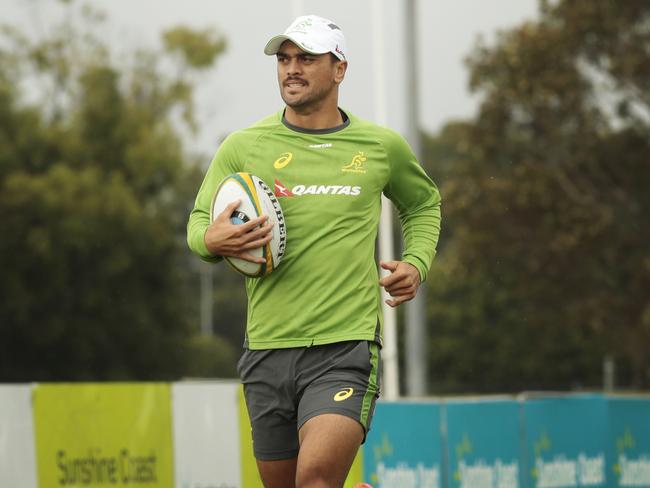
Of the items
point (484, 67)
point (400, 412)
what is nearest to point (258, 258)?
point (400, 412)

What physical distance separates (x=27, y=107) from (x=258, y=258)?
42275 mm

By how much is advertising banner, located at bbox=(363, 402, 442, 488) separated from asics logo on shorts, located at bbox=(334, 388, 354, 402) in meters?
4.80

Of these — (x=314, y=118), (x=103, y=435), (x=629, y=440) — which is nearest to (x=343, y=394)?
(x=314, y=118)

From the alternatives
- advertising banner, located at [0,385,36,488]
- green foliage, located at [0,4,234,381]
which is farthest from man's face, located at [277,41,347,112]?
green foliage, located at [0,4,234,381]

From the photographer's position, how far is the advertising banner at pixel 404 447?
419 inches

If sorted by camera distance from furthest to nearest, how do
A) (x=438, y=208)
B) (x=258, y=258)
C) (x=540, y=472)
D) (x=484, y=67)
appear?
(x=484, y=67)
(x=540, y=472)
(x=438, y=208)
(x=258, y=258)

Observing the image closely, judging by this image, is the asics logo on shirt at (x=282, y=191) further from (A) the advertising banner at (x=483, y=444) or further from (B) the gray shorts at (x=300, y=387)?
(A) the advertising banner at (x=483, y=444)

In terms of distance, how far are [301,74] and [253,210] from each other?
0.67 m

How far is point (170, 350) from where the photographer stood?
156 ft

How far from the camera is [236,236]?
5730mm

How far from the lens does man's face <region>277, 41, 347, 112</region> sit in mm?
6047

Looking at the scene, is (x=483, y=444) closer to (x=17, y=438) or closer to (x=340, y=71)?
(x=17, y=438)

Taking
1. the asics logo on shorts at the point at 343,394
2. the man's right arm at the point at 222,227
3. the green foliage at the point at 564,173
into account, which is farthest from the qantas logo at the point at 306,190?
the green foliage at the point at 564,173

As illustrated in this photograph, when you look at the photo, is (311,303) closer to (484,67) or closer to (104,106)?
(484,67)
